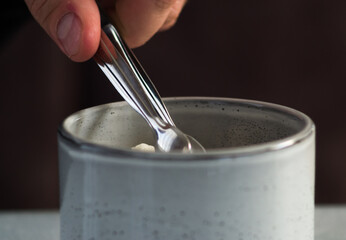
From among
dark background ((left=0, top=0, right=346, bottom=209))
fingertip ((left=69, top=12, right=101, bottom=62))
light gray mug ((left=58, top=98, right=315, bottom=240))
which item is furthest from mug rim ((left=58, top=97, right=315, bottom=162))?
dark background ((left=0, top=0, right=346, bottom=209))

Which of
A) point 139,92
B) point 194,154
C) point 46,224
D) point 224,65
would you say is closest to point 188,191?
point 194,154

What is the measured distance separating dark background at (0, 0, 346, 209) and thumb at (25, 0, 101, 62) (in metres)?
0.59

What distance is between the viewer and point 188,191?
26 centimetres

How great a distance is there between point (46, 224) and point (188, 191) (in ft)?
1.08

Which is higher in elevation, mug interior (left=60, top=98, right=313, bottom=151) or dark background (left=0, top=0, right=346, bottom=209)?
mug interior (left=60, top=98, right=313, bottom=151)

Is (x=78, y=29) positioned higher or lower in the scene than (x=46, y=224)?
higher

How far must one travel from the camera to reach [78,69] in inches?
43.3

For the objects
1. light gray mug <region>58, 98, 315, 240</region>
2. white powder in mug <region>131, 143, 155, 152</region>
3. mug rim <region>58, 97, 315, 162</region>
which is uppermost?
mug rim <region>58, 97, 315, 162</region>

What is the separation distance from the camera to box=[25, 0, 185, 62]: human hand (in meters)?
0.41

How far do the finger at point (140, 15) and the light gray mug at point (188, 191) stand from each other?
28 centimetres

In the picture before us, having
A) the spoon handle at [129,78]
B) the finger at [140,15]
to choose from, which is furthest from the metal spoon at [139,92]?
the finger at [140,15]

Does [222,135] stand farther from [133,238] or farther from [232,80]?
[232,80]

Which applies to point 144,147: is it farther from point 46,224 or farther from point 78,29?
point 46,224

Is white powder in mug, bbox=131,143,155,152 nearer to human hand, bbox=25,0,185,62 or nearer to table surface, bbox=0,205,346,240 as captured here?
human hand, bbox=25,0,185,62
